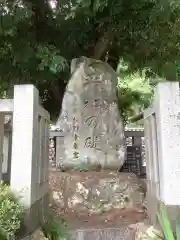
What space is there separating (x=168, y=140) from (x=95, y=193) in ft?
9.08

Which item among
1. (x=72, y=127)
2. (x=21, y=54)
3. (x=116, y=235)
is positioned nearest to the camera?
(x=116, y=235)

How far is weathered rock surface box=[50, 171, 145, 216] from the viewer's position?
19.9 ft

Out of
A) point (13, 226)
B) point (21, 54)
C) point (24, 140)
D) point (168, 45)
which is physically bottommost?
point (13, 226)

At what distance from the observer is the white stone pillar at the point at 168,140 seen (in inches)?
145

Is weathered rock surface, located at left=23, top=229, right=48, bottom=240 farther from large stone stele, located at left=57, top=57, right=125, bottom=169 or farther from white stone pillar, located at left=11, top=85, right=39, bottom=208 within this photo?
large stone stele, located at left=57, top=57, right=125, bottom=169

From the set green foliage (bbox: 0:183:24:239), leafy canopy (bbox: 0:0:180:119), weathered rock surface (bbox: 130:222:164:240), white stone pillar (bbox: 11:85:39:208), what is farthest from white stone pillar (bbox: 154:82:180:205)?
green foliage (bbox: 0:183:24:239)

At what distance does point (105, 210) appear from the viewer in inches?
238

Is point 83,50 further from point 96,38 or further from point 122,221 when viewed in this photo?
point 122,221

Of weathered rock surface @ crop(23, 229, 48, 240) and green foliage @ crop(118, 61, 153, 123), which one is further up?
green foliage @ crop(118, 61, 153, 123)

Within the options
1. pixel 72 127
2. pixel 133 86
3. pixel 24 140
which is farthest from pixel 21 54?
pixel 133 86

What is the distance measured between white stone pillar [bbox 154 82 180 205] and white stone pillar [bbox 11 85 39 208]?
1.63 meters

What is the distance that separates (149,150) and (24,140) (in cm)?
213

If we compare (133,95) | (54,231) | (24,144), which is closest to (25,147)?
(24,144)

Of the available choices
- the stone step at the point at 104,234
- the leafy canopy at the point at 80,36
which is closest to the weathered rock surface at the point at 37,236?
the stone step at the point at 104,234
